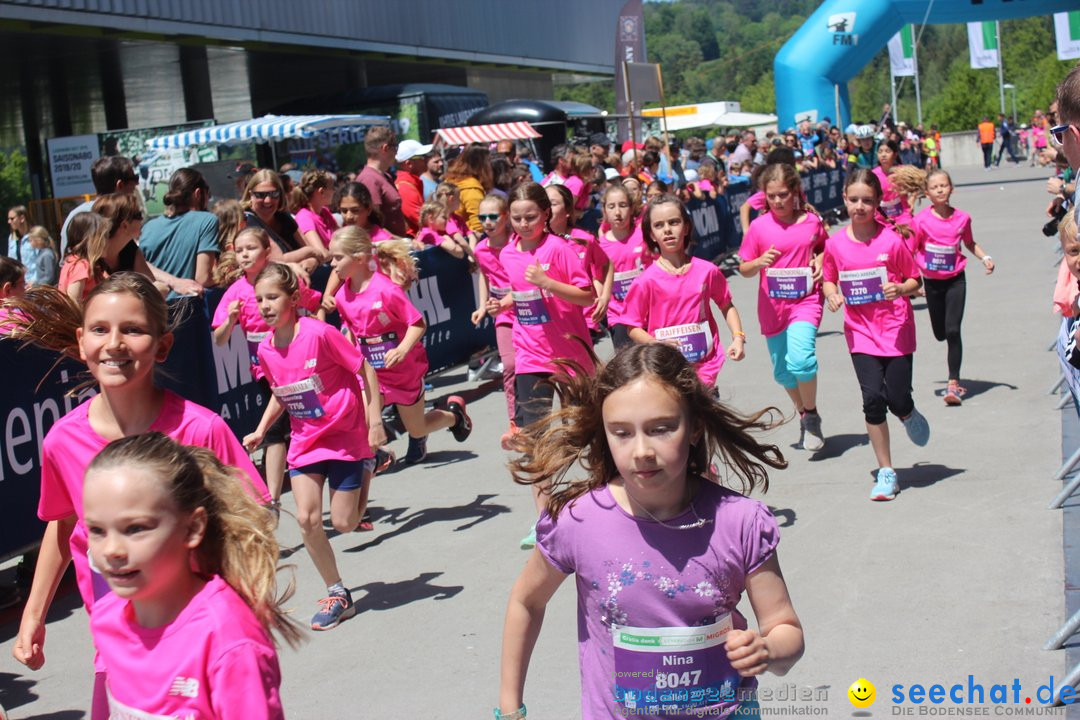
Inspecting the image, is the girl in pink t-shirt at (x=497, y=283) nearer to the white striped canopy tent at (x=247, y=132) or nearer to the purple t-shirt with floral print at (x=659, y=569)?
the purple t-shirt with floral print at (x=659, y=569)

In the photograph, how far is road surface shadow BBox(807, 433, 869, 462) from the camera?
8.17 meters

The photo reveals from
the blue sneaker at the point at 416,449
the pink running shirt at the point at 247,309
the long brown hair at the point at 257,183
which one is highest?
the long brown hair at the point at 257,183

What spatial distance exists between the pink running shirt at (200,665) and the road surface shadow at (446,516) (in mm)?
4660

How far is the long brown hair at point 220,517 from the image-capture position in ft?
8.33

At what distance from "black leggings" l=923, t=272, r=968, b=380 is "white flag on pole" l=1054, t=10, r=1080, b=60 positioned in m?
34.8

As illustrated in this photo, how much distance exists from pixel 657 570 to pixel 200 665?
96cm

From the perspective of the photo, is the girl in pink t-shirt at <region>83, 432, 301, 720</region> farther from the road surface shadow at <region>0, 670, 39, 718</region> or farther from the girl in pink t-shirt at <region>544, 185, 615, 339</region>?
the girl in pink t-shirt at <region>544, 185, 615, 339</region>

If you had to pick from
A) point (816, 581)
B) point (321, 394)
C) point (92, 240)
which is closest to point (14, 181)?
point (92, 240)

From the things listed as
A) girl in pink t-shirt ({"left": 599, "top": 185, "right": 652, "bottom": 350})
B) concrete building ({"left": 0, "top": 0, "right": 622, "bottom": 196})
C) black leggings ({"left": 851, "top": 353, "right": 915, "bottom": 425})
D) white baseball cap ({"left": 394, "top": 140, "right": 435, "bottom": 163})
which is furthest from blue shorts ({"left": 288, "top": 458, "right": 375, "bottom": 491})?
concrete building ({"left": 0, "top": 0, "right": 622, "bottom": 196})

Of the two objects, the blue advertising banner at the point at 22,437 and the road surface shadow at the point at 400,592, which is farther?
the blue advertising banner at the point at 22,437

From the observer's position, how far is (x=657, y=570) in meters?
2.75

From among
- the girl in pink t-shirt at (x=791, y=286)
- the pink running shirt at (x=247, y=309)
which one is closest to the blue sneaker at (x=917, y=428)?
the girl in pink t-shirt at (x=791, y=286)

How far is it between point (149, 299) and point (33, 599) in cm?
87

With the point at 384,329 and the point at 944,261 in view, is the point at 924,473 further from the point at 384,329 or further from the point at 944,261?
the point at 384,329
